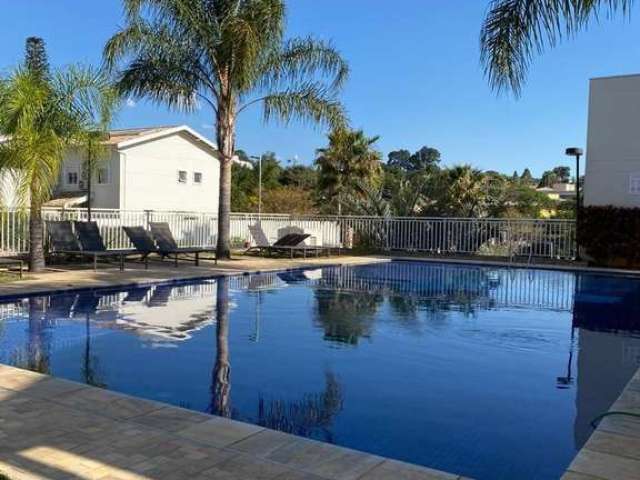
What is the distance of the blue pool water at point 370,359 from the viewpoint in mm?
4719

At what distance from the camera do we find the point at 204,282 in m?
13.8

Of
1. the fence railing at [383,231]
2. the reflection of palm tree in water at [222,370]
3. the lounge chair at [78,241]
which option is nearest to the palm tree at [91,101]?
the lounge chair at [78,241]

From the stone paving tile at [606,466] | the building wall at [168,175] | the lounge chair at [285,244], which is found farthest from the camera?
the building wall at [168,175]

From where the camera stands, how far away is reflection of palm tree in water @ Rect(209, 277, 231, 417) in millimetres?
5133

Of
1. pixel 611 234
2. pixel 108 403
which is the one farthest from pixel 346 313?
pixel 611 234

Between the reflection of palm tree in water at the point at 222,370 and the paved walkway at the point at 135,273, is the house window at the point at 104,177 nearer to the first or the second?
the paved walkway at the point at 135,273

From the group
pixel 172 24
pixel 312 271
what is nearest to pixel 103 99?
pixel 172 24

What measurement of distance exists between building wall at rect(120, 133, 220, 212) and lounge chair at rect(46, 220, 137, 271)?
15.6 m

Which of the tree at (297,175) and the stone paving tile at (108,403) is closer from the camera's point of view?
the stone paving tile at (108,403)

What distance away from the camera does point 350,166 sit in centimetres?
2848

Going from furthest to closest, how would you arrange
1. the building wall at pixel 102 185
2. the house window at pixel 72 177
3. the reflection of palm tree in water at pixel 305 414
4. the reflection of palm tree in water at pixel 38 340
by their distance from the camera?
the house window at pixel 72 177 < the building wall at pixel 102 185 < the reflection of palm tree in water at pixel 38 340 < the reflection of palm tree in water at pixel 305 414

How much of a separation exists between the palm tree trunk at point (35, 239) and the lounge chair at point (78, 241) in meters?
1.06

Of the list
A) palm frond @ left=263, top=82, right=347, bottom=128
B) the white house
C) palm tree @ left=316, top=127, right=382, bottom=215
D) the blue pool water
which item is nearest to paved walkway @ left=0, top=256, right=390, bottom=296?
the blue pool water

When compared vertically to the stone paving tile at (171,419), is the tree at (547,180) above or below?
above
